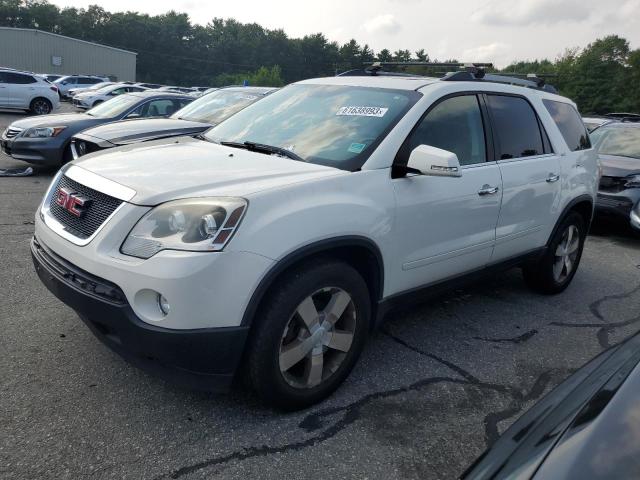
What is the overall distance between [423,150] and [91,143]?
19.9 ft

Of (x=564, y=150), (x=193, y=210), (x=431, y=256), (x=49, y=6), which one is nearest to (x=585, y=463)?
(x=193, y=210)

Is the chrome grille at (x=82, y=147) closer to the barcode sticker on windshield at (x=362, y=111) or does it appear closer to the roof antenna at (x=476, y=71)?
the barcode sticker on windshield at (x=362, y=111)

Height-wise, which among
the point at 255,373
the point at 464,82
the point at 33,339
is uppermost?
the point at 464,82

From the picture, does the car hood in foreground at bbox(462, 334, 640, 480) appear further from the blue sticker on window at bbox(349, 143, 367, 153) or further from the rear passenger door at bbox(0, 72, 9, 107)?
the rear passenger door at bbox(0, 72, 9, 107)

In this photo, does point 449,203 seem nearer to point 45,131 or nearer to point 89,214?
point 89,214

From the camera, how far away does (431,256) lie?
339 cm

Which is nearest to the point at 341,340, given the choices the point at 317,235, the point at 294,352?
the point at 294,352

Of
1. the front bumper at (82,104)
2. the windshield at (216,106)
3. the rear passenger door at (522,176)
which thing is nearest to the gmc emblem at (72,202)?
the rear passenger door at (522,176)

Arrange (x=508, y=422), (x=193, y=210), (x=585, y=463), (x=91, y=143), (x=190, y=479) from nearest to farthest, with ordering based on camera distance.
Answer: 1. (x=585, y=463)
2. (x=190, y=479)
3. (x=193, y=210)
4. (x=508, y=422)
5. (x=91, y=143)

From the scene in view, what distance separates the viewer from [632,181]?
7.76 metres

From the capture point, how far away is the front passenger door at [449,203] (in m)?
3.19

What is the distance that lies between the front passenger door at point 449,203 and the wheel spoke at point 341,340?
0.52 metres

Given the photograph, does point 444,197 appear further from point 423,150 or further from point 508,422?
point 508,422

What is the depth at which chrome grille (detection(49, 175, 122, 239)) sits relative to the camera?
8.66ft
